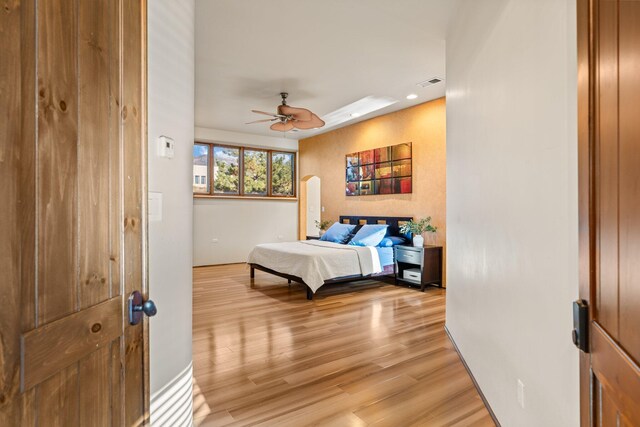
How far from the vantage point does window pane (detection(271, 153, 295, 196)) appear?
8.77 metres

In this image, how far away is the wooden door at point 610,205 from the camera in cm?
60

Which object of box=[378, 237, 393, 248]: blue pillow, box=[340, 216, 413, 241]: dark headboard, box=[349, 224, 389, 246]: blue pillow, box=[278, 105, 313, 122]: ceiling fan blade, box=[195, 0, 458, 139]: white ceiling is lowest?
box=[378, 237, 393, 248]: blue pillow

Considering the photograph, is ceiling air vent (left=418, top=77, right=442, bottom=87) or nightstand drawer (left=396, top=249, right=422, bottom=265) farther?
nightstand drawer (left=396, top=249, right=422, bottom=265)

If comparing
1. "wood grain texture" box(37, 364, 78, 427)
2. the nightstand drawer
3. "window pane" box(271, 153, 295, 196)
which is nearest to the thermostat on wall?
"wood grain texture" box(37, 364, 78, 427)

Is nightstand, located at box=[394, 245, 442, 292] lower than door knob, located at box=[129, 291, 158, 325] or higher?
lower

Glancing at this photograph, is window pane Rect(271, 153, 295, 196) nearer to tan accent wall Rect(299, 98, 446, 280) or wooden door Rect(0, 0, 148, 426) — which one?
tan accent wall Rect(299, 98, 446, 280)

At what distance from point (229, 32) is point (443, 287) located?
14.9ft

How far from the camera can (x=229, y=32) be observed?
3609 millimetres

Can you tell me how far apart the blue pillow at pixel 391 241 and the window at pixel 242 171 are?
11.8ft

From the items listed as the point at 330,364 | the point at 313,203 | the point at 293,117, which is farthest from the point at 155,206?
the point at 313,203

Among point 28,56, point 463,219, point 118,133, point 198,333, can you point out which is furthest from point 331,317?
point 28,56

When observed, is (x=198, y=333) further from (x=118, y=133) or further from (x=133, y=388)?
(x=118, y=133)

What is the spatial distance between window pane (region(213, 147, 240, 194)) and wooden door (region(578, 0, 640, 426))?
7.70m

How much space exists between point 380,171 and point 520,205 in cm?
507
